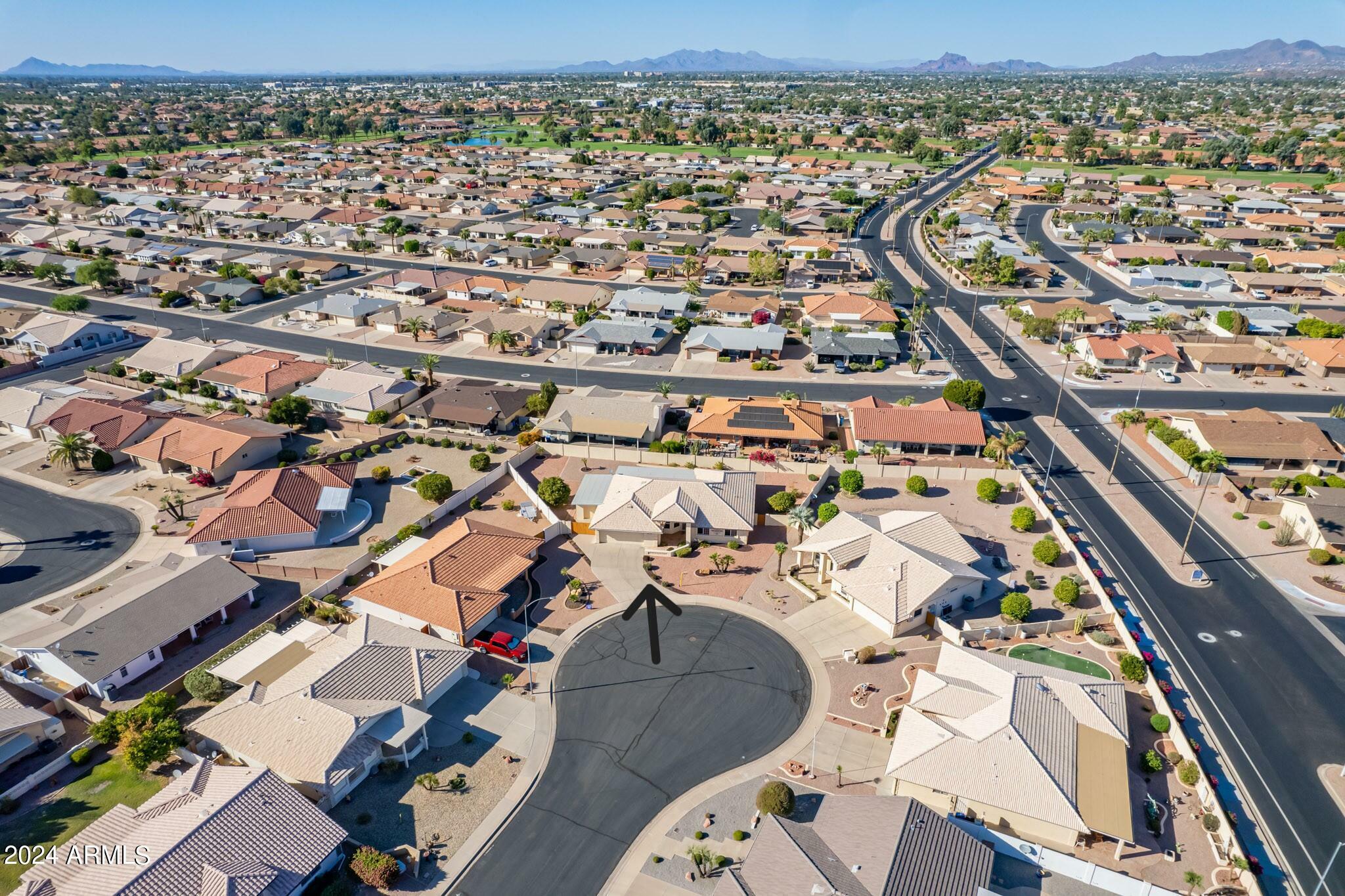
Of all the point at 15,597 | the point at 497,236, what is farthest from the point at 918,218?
the point at 15,597

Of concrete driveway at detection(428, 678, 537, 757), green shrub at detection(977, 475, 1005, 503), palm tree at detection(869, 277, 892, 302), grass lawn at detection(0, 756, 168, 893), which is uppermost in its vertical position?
palm tree at detection(869, 277, 892, 302)

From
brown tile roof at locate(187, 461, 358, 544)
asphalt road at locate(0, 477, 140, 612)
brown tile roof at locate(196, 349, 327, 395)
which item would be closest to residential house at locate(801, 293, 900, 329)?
brown tile roof at locate(196, 349, 327, 395)

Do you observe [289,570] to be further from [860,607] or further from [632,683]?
[860,607]

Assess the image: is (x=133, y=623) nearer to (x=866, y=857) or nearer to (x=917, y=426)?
(x=866, y=857)

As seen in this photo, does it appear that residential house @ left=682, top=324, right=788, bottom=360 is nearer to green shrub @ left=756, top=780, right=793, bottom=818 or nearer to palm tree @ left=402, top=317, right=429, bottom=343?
palm tree @ left=402, top=317, right=429, bottom=343

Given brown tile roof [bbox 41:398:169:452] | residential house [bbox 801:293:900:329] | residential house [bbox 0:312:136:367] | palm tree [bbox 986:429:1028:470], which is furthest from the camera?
residential house [bbox 801:293:900:329]

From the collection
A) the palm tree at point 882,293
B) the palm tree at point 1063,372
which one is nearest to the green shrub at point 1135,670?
the palm tree at point 1063,372

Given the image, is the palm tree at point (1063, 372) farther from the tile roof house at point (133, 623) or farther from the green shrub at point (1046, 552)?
the tile roof house at point (133, 623)
